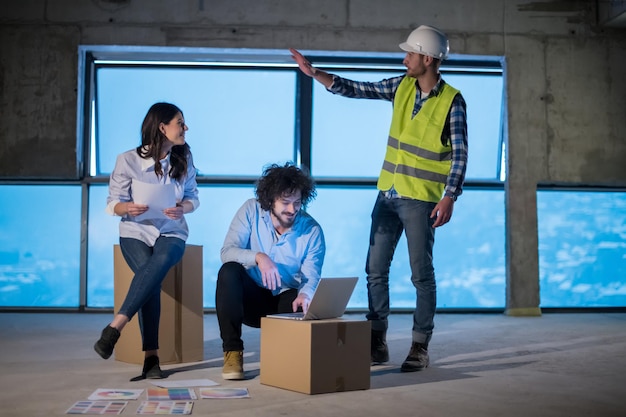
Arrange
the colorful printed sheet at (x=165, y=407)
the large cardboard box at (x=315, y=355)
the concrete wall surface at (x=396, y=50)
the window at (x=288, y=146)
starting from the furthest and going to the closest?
the window at (x=288, y=146)
the concrete wall surface at (x=396, y=50)
the large cardboard box at (x=315, y=355)
the colorful printed sheet at (x=165, y=407)

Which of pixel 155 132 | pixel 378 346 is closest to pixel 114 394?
pixel 155 132

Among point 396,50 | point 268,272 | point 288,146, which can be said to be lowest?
point 268,272

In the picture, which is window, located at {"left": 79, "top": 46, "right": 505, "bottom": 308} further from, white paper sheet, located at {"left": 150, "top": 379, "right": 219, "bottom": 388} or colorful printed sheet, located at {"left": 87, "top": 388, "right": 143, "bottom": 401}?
colorful printed sheet, located at {"left": 87, "top": 388, "right": 143, "bottom": 401}

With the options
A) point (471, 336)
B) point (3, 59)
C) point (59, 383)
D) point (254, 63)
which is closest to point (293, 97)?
point (254, 63)

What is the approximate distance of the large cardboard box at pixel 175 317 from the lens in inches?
146

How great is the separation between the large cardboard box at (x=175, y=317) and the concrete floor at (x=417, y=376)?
0.34 feet

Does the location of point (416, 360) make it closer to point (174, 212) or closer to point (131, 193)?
point (174, 212)

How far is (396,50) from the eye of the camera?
6.63 m

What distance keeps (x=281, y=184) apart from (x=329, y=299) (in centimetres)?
55

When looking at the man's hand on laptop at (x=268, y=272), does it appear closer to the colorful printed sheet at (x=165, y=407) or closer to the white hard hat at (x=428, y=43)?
the colorful printed sheet at (x=165, y=407)

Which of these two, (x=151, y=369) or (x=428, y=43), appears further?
(x=428, y=43)

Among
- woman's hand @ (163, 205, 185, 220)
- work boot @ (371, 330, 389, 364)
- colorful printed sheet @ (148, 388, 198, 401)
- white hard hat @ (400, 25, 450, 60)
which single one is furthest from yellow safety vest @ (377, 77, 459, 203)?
colorful printed sheet @ (148, 388, 198, 401)

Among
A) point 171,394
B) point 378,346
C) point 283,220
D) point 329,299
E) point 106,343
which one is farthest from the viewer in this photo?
point 378,346

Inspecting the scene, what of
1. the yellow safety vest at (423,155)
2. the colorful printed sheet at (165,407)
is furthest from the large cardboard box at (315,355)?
the yellow safety vest at (423,155)
